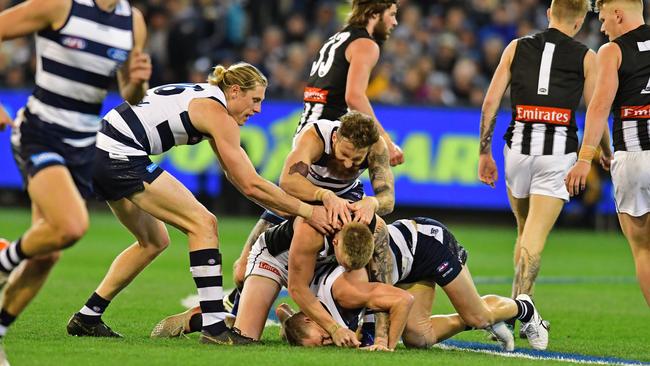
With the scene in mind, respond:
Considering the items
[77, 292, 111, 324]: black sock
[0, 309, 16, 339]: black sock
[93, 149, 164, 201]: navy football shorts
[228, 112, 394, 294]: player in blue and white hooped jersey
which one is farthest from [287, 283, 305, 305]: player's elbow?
[0, 309, 16, 339]: black sock

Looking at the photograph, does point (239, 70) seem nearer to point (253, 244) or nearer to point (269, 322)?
point (253, 244)

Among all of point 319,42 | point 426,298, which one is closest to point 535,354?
point 426,298

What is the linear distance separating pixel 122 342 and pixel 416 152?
11793 millimetres

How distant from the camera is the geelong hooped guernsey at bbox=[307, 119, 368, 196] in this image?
779 cm

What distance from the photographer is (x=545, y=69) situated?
873 cm

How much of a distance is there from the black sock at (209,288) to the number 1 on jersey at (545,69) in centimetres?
291

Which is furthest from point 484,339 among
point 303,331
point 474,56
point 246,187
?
point 474,56

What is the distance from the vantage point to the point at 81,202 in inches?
245

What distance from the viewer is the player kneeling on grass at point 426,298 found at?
24.8 ft

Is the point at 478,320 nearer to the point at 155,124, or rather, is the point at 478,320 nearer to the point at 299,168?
the point at 299,168

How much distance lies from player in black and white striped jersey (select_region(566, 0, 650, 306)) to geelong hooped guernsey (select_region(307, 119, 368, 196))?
1.54 metres

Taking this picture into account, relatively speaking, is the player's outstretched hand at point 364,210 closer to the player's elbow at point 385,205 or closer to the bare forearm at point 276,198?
the player's elbow at point 385,205

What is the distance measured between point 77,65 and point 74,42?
0.13 metres

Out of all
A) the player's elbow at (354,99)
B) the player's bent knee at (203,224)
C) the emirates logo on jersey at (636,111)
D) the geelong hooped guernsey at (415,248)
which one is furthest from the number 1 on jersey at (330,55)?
the emirates logo on jersey at (636,111)
